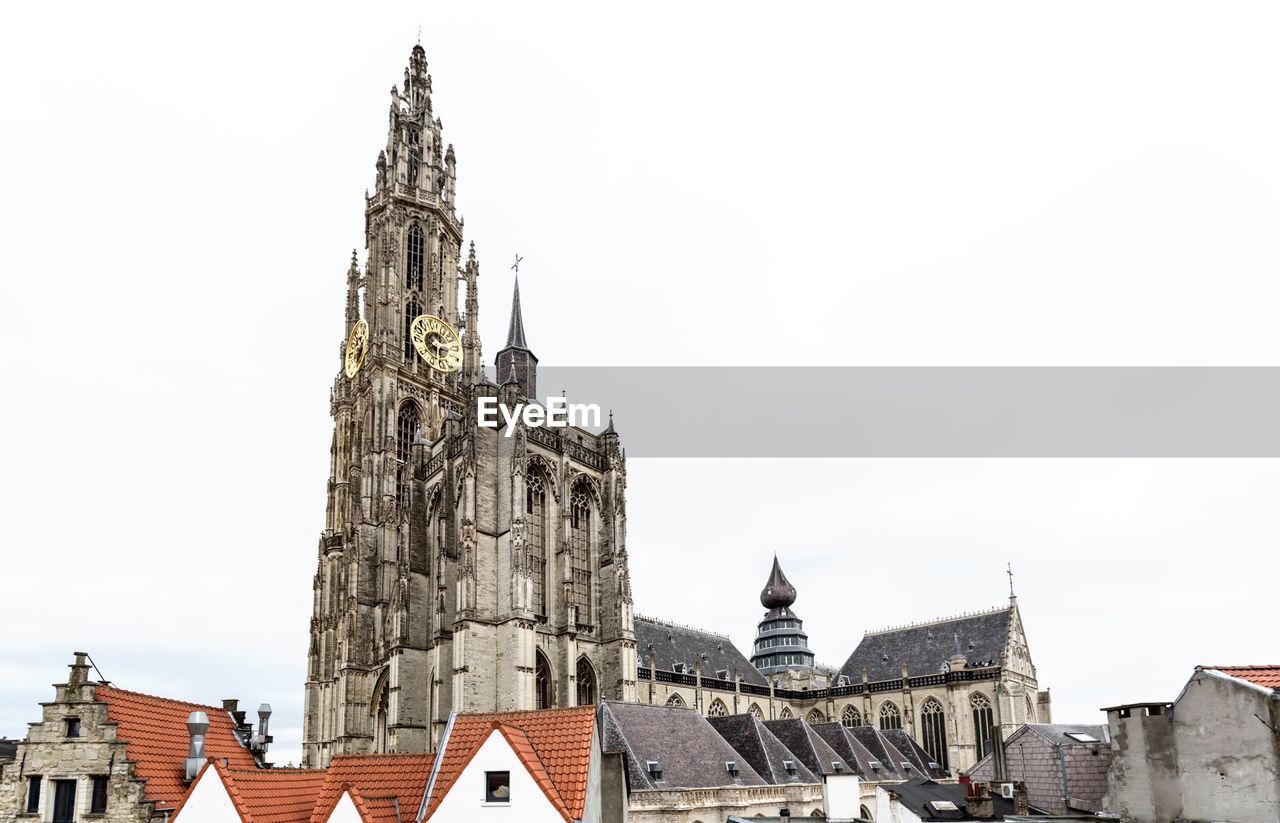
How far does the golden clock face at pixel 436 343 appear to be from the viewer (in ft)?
200

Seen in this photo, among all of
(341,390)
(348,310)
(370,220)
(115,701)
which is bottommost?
(115,701)

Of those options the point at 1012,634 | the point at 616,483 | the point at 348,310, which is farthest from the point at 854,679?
the point at 348,310

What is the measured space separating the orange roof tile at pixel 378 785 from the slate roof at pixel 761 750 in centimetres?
1939

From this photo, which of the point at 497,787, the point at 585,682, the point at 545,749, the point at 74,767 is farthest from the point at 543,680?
the point at 497,787

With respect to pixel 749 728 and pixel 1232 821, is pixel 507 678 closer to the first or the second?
pixel 749 728

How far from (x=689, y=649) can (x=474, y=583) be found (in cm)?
2760

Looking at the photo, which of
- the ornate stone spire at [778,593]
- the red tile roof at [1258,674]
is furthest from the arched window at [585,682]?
the ornate stone spire at [778,593]

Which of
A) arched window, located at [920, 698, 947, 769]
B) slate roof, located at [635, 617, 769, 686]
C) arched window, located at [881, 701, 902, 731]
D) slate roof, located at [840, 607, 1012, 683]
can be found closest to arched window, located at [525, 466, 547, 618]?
slate roof, located at [635, 617, 769, 686]

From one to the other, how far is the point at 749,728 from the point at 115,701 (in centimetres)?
2399

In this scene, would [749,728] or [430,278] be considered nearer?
[749,728]

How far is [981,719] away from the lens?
6122 cm

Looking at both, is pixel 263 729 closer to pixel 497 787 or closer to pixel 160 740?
pixel 160 740

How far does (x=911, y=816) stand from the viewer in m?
21.9

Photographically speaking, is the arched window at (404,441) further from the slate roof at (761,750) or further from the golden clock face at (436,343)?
the slate roof at (761,750)
